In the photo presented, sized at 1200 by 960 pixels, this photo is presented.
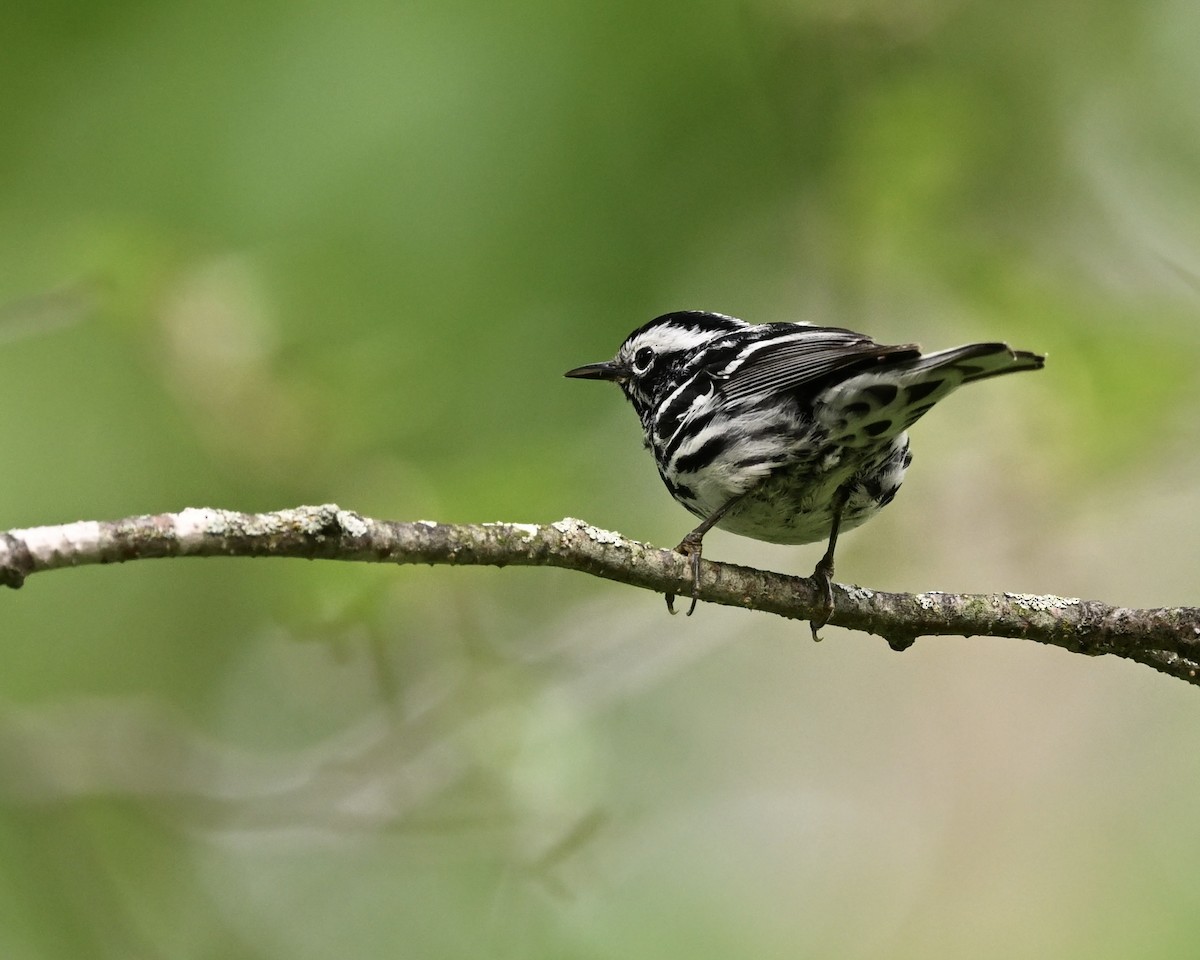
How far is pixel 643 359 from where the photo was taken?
607 centimetres

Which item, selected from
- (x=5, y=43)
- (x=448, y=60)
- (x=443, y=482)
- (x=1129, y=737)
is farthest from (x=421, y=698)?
(x=1129, y=737)

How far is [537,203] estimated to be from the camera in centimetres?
574

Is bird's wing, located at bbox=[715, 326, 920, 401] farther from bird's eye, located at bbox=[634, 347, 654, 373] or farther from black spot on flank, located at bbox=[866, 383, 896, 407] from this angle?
bird's eye, located at bbox=[634, 347, 654, 373]

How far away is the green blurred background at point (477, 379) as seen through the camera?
17.6 ft

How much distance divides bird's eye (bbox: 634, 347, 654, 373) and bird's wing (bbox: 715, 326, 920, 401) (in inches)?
33.2

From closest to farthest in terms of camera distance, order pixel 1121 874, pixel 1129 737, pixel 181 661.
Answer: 1. pixel 1121 874
2. pixel 181 661
3. pixel 1129 737

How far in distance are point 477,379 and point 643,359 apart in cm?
83

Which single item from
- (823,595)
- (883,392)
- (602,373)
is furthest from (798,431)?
(602,373)

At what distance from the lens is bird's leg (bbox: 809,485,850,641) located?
402cm

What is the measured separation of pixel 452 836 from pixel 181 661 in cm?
200

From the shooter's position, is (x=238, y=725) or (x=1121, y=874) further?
(x=238, y=725)

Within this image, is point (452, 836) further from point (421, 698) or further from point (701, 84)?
point (701, 84)

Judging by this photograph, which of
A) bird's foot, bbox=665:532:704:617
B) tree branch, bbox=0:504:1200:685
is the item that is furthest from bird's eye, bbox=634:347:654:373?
tree branch, bbox=0:504:1200:685

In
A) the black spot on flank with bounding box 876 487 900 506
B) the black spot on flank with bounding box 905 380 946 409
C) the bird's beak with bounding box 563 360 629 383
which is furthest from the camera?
the bird's beak with bounding box 563 360 629 383
